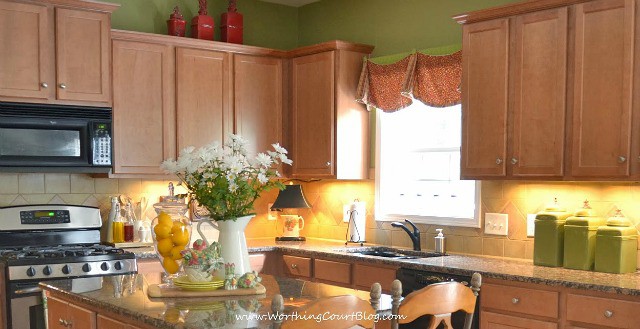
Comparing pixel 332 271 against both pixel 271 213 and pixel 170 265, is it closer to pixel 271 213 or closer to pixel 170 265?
pixel 271 213

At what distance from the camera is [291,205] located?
17.5 ft

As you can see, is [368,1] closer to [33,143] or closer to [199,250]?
[33,143]

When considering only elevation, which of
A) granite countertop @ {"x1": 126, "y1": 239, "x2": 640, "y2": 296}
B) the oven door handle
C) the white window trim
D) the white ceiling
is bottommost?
the oven door handle

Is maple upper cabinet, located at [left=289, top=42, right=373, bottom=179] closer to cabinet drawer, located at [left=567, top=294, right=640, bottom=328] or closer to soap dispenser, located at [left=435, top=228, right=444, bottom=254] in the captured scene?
soap dispenser, located at [left=435, top=228, right=444, bottom=254]

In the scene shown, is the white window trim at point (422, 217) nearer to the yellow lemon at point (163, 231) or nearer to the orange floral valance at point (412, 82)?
the orange floral valance at point (412, 82)

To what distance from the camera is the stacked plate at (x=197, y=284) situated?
109 inches

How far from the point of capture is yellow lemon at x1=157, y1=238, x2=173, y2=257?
9.27ft

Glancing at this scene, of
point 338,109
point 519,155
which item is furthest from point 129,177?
point 519,155

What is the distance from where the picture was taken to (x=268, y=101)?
5.41 m

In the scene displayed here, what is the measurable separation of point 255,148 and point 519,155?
2.13 meters

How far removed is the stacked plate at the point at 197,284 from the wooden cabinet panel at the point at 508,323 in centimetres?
155

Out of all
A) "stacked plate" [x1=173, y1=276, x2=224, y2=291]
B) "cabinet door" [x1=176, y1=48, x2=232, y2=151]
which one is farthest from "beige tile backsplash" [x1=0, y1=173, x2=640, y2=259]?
"stacked plate" [x1=173, y1=276, x2=224, y2=291]

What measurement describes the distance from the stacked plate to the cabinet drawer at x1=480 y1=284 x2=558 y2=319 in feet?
5.03

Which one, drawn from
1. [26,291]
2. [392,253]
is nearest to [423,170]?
[392,253]
